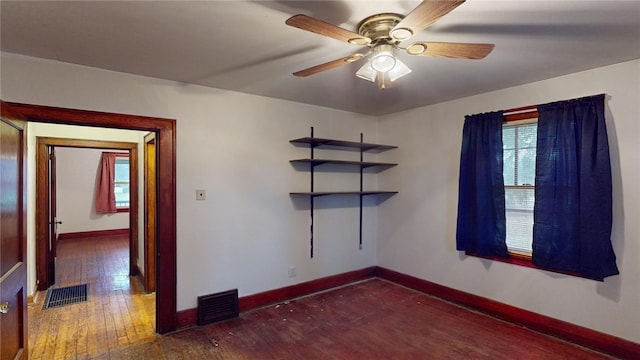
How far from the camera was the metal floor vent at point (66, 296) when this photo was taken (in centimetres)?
375

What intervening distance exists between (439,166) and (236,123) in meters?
2.44

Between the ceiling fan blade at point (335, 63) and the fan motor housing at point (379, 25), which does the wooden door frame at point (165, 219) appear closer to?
the ceiling fan blade at point (335, 63)

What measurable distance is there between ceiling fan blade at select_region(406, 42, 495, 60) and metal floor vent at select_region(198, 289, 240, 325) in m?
2.86

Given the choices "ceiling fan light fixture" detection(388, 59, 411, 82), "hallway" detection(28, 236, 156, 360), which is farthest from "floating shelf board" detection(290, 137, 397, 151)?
"hallway" detection(28, 236, 156, 360)

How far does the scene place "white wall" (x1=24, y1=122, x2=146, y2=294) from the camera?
3.74 m

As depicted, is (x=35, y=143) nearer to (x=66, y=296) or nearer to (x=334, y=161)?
(x=66, y=296)

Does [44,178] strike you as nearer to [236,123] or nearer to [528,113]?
[236,123]

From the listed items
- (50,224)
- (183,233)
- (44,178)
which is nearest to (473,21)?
(183,233)

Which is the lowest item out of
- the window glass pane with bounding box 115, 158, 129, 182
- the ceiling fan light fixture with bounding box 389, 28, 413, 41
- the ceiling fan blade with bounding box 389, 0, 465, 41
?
the window glass pane with bounding box 115, 158, 129, 182

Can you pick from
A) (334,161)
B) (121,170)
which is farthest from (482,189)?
(121,170)

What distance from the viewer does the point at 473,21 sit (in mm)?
1923

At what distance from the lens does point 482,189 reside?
3.43 m

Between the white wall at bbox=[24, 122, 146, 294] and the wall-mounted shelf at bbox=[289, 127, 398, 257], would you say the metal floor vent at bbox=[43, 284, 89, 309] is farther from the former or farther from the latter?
the wall-mounted shelf at bbox=[289, 127, 398, 257]

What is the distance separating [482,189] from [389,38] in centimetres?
221
